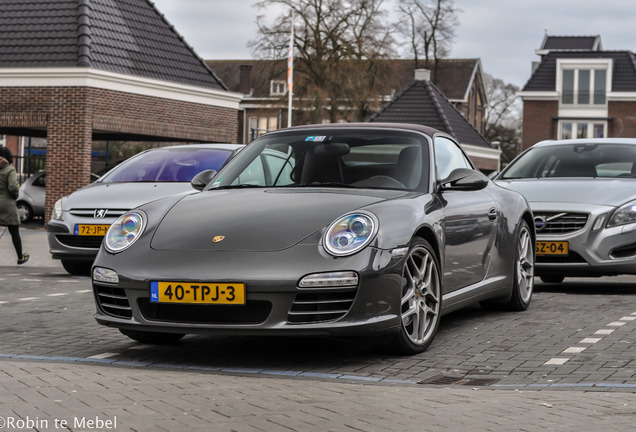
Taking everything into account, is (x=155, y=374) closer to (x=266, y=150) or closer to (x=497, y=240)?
(x=266, y=150)

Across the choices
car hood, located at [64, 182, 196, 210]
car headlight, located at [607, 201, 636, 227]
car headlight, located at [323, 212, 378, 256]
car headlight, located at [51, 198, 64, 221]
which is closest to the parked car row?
car headlight, located at [323, 212, 378, 256]

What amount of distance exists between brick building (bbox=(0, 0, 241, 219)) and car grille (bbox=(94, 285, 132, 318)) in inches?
676

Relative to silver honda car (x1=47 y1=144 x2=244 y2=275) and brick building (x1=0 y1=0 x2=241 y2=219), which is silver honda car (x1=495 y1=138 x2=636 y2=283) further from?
brick building (x1=0 y1=0 x2=241 y2=219)

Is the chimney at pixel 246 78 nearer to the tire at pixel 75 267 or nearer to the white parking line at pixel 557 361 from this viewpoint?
the tire at pixel 75 267

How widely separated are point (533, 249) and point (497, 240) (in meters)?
1.18

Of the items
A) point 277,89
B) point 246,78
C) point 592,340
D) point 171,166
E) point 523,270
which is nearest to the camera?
point 592,340

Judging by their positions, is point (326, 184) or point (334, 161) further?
point (334, 161)

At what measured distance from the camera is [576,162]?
11.4 metres

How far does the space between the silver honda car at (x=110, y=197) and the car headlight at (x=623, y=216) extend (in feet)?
14.7

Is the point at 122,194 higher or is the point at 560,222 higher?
the point at 122,194

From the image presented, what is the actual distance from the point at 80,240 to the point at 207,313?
6041 millimetres

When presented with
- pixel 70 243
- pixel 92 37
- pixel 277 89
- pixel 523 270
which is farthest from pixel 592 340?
pixel 277 89

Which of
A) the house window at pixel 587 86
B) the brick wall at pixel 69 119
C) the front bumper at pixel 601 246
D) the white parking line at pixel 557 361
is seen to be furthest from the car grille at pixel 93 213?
the house window at pixel 587 86

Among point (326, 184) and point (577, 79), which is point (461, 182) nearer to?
point (326, 184)
